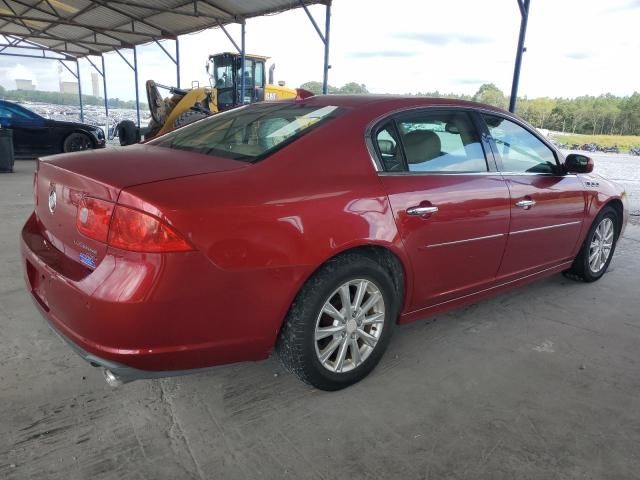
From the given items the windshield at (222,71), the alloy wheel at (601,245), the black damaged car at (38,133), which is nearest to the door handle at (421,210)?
the alloy wheel at (601,245)

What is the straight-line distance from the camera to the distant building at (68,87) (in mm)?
28062

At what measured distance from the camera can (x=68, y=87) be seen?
2930cm

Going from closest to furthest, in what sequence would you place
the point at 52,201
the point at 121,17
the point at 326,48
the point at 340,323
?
the point at 52,201
the point at 340,323
the point at 326,48
the point at 121,17

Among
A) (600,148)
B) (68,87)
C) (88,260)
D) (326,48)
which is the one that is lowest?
(88,260)

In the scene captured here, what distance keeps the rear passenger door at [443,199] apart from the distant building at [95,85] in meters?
27.0

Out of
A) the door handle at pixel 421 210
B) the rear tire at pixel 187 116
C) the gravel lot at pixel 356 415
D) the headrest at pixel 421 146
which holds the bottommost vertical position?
the gravel lot at pixel 356 415

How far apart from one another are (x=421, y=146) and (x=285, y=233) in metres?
1.12

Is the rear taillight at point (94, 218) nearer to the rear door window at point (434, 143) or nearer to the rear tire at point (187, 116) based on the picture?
the rear door window at point (434, 143)

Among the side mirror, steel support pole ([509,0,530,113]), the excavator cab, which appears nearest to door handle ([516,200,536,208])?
the side mirror

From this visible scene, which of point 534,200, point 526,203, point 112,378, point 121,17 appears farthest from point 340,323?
point 121,17

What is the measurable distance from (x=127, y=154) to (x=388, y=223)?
1.31 m

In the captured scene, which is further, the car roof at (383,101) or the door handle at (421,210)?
the car roof at (383,101)

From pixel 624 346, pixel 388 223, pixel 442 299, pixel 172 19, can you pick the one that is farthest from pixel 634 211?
pixel 172 19

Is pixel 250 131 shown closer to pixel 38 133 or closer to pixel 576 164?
pixel 576 164
